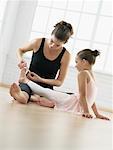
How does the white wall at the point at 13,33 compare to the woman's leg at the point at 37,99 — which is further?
the white wall at the point at 13,33

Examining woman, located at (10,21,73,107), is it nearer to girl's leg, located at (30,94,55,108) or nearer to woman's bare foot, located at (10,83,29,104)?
girl's leg, located at (30,94,55,108)

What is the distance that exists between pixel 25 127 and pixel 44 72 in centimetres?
152

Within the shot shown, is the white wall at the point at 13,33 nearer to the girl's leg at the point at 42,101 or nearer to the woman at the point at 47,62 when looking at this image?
the woman at the point at 47,62

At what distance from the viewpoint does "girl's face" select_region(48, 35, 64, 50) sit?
253 cm

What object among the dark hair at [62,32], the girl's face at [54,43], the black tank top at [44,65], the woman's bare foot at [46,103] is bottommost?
the woman's bare foot at [46,103]

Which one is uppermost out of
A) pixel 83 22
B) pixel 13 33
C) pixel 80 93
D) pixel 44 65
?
pixel 83 22

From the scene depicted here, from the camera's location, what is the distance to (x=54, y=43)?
2605 millimetres

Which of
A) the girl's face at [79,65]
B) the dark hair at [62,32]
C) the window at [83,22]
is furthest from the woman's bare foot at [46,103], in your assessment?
the window at [83,22]

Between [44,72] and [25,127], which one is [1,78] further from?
[25,127]

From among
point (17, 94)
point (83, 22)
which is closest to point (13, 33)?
point (83, 22)

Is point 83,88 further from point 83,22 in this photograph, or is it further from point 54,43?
point 83,22

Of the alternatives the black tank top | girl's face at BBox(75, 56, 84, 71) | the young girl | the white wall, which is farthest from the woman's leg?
the white wall

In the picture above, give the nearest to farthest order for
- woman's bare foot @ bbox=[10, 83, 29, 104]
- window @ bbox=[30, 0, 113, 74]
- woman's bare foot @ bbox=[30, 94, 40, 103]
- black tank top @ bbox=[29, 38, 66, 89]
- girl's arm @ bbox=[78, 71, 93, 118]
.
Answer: woman's bare foot @ bbox=[10, 83, 29, 104] < girl's arm @ bbox=[78, 71, 93, 118] < woman's bare foot @ bbox=[30, 94, 40, 103] < black tank top @ bbox=[29, 38, 66, 89] < window @ bbox=[30, 0, 113, 74]

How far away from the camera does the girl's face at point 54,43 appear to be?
253 centimetres
